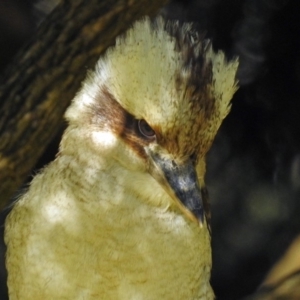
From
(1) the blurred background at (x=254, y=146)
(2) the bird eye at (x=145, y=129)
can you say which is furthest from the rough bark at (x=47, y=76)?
(1) the blurred background at (x=254, y=146)

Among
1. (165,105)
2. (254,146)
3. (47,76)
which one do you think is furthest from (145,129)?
(254,146)

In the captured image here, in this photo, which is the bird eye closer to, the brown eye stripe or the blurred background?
the brown eye stripe

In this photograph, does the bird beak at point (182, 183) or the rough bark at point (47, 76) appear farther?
the rough bark at point (47, 76)

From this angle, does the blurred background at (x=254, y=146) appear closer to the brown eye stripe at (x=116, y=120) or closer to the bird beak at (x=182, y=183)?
the brown eye stripe at (x=116, y=120)

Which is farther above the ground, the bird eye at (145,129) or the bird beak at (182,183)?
the bird eye at (145,129)

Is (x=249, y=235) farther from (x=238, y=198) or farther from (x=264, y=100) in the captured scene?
(x=264, y=100)

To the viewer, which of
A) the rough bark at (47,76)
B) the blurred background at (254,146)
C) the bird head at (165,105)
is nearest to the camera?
the bird head at (165,105)

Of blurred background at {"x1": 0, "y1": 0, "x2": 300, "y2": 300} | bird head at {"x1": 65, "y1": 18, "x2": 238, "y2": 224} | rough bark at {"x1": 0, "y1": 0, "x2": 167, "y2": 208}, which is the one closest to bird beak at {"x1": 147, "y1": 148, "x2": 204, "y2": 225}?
bird head at {"x1": 65, "y1": 18, "x2": 238, "y2": 224}
